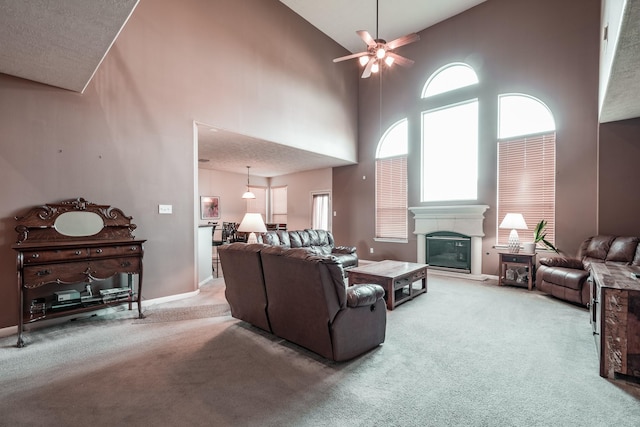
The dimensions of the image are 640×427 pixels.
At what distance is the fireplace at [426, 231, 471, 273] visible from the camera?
5.98 meters

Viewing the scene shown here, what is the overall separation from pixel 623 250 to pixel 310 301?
4629 mm

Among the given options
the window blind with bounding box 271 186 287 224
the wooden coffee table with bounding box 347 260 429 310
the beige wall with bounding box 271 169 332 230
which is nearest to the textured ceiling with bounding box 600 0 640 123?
the wooden coffee table with bounding box 347 260 429 310

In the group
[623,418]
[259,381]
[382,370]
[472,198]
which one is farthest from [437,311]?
[472,198]

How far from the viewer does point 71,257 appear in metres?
3.06

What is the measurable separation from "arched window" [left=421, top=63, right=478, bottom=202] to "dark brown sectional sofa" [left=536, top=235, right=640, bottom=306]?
1965 mm

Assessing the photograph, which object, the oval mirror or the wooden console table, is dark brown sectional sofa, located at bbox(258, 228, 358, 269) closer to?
the oval mirror

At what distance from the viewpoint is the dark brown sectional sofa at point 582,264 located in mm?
3878

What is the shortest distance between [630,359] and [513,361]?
2.42 feet

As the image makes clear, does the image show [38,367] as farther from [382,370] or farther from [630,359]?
[630,359]

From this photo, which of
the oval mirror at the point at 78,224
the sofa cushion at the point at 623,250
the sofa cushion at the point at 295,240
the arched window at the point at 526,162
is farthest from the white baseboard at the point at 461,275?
the oval mirror at the point at 78,224

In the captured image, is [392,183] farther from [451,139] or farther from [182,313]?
[182,313]

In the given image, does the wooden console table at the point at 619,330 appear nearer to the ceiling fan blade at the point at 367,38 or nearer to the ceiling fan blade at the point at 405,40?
the ceiling fan blade at the point at 405,40

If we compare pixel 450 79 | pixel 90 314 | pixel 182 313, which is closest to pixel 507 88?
pixel 450 79

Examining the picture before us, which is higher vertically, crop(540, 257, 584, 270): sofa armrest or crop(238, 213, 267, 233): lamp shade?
crop(238, 213, 267, 233): lamp shade
